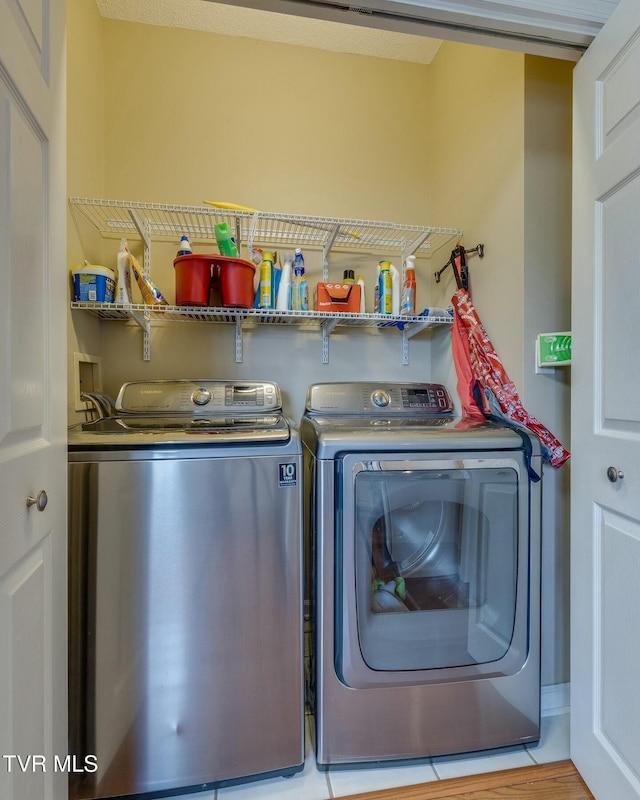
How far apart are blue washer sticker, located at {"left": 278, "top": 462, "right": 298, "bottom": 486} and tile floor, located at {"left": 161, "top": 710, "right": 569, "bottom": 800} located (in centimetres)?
92

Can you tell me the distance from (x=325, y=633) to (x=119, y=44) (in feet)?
8.70

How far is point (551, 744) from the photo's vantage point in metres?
1.30

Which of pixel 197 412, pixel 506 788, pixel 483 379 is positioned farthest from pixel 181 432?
pixel 506 788

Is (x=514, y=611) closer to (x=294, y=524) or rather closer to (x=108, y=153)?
(x=294, y=524)

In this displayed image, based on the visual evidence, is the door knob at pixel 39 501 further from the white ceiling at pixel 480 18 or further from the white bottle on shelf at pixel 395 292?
the white bottle on shelf at pixel 395 292

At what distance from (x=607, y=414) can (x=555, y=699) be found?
1.14m

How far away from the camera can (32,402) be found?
2.52ft

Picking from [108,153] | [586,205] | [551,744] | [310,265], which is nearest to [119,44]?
[108,153]

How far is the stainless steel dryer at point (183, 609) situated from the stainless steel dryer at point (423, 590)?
0.12m

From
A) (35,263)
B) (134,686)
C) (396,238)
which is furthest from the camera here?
(396,238)

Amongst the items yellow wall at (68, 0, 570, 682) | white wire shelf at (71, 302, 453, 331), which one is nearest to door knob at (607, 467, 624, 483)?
yellow wall at (68, 0, 570, 682)

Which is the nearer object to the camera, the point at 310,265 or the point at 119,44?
the point at 119,44

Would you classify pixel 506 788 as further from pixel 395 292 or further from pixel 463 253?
pixel 463 253

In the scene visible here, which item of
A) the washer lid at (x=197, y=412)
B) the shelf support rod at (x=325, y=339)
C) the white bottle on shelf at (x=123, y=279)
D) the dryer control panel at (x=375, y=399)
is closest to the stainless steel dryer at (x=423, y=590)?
the washer lid at (x=197, y=412)
